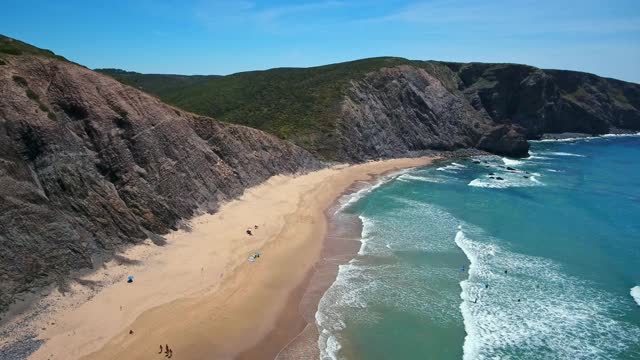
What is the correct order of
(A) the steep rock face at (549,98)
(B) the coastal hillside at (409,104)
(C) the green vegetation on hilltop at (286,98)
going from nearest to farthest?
(C) the green vegetation on hilltop at (286,98) → (B) the coastal hillside at (409,104) → (A) the steep rock face at (549,98)

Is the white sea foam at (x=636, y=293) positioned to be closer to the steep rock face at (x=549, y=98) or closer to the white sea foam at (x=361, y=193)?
the white sea foam at (x=361, y=193)

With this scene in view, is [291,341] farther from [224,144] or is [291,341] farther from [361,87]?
[361,87]

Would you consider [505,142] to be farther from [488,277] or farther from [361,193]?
[488,277]

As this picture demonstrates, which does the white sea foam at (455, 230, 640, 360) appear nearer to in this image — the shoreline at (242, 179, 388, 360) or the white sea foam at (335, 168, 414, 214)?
the shoreline at (242, 179, 388, 360)

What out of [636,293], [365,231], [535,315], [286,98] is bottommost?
[636,293]

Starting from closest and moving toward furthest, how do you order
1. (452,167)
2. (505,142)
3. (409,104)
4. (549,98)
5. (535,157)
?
(452,167) < (535,157) < (505,142) < (409,104) < (549,98)

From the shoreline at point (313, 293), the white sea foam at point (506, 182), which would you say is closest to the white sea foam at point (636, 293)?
the shoreline at point (313, 293)

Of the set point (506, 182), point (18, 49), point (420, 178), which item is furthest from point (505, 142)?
point (18, 49)
